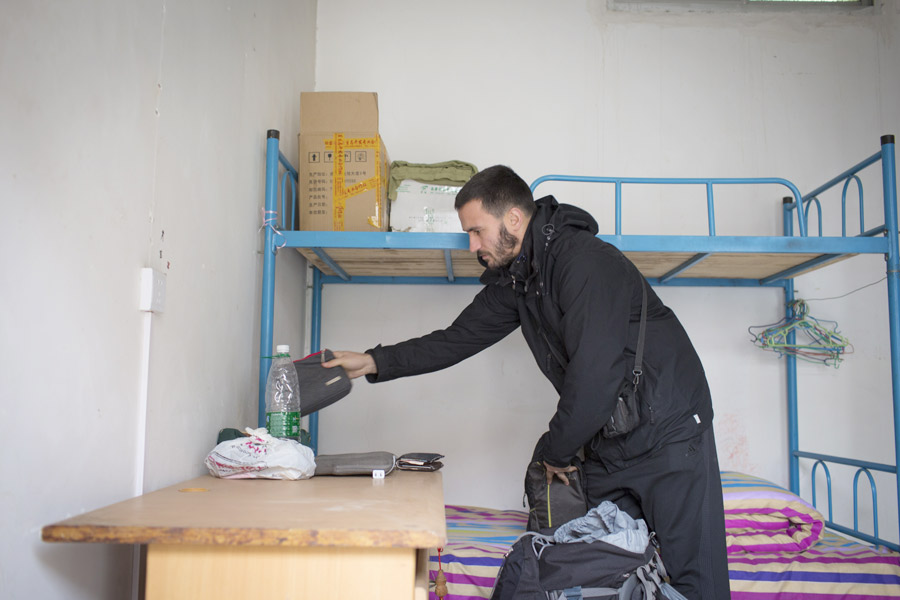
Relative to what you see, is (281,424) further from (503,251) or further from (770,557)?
(770,557)

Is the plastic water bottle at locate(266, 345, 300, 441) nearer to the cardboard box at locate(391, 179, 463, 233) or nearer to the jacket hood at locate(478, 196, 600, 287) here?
the jacket hood at locate(478, 196, 600, 287)

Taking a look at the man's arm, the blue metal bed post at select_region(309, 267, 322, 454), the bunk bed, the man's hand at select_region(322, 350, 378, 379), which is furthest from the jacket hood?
the blue metal bed post at select_region(309, 267, 322, 454)

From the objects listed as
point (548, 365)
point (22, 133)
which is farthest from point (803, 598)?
point (22, 133)

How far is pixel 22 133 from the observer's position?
1.18m

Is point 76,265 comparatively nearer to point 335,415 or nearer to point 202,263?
point 202,263

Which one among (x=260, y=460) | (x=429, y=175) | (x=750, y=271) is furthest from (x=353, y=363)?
(x=750, y=271)

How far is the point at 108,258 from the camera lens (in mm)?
1459

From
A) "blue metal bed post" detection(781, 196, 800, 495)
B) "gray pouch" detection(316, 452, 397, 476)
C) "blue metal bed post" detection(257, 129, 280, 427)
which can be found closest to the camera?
"gray pouch" detection(316, 452, 397, 476)

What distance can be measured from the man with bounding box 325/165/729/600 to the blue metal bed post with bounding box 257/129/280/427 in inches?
17.5

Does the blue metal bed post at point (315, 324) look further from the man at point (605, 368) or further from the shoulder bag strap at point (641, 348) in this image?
the shoulder bag strap at point (641, 348)

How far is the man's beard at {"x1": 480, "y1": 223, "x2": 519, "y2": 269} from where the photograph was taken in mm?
2275

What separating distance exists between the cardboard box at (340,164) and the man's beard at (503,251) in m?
0.62

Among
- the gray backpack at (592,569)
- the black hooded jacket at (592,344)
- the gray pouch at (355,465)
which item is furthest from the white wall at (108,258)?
the gray backpack at (592,569)

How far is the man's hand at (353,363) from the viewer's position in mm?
2205
